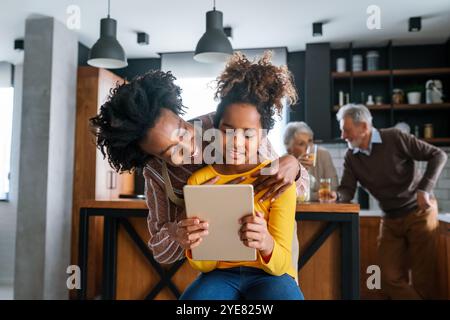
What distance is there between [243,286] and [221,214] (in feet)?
0.79

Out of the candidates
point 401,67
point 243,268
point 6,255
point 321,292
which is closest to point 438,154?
point 321,292

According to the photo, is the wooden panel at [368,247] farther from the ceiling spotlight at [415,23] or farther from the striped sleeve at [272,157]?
the striped sleeve at [272,157]

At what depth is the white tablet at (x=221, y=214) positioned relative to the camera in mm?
775

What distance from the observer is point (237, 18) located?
299 centimetres

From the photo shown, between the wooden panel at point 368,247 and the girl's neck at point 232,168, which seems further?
the wooden panel at point 368,247

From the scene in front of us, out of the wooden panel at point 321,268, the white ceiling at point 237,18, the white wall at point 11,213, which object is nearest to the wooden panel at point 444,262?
the wooden panel at point 321,268

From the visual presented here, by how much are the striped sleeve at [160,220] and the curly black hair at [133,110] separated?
0.11 m

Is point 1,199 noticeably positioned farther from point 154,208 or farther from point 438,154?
point 438,154

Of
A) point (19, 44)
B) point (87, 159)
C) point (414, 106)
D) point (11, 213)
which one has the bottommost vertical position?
point (11, 213)

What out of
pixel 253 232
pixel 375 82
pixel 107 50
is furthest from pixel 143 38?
pixel 253 232

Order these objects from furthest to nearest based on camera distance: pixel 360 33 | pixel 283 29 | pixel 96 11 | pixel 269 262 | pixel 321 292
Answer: pixel 360 33 → pixel 283 29 → pixel 96 11 → pixel 321 292 → pixel 269 262

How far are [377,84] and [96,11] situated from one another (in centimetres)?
259

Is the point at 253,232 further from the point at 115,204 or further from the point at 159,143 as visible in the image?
the point at 115,204
